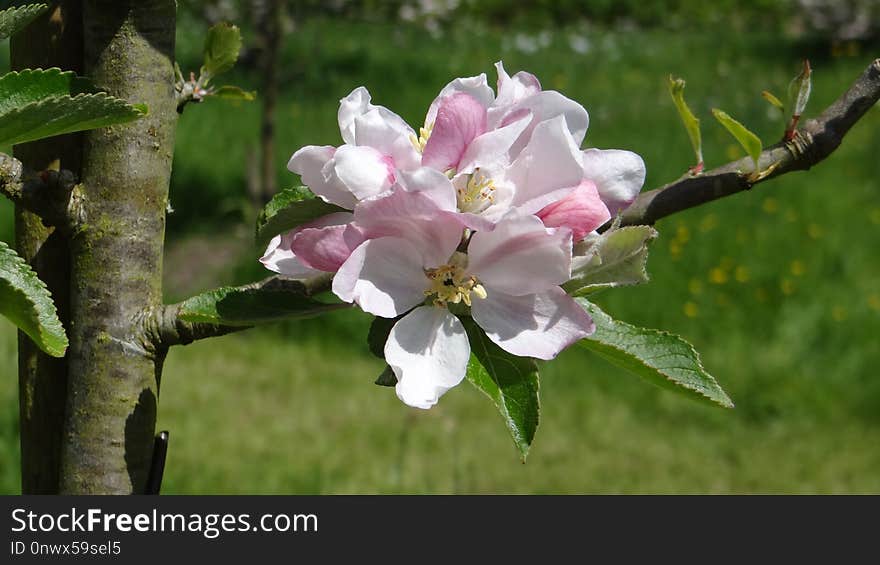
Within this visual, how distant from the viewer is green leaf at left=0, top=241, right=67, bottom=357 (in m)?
0.75

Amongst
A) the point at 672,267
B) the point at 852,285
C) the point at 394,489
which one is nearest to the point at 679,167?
the point at 672,267

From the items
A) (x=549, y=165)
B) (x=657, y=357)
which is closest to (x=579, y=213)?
(x=549, y=165)

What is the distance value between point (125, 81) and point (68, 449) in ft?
1.23

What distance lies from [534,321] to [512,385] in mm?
60

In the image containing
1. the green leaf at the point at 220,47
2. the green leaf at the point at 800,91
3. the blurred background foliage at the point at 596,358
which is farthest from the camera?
the blurred background foliage at the point at 596,358

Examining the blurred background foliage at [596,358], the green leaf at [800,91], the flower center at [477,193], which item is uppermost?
the blurred background foliage at [596,358]

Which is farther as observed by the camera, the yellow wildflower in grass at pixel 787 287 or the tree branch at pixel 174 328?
the yellow wildflower in grass at pixel 787 287

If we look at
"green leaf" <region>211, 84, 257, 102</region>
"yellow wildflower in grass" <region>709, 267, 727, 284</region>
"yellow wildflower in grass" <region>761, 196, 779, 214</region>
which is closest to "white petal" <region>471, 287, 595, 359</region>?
"green leaf" <region>211, 84, 257, 102</region>

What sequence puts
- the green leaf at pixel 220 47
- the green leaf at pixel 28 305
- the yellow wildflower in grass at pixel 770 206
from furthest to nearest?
the yellow wildflower in grass at pixel 770 206 → the green leaf at pixel 220 47 → the green leaf at pixel 28 305

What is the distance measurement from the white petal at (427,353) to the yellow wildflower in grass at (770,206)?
4637 millimetres

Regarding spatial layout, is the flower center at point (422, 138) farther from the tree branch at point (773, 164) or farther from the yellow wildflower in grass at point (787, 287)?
the yellow wildflower in grass at point (787, 287)

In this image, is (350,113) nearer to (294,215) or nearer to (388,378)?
(294,215)

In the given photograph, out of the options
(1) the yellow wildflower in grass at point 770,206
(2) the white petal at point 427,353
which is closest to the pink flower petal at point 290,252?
(2) the white petal at point 427,353

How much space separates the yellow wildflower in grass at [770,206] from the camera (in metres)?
5.16
